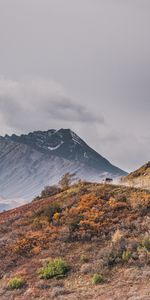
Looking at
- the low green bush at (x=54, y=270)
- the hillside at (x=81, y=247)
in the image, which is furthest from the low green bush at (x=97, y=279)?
the low green bush at (x=54, y=270)

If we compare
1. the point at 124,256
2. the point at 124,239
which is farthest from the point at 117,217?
the point at 124,256

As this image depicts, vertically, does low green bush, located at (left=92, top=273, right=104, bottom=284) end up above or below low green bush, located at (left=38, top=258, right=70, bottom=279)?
below

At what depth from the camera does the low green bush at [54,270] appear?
25156 millimetres

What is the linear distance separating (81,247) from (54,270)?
3.74 m

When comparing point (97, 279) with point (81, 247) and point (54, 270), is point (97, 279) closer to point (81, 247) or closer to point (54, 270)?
point (54, 270)

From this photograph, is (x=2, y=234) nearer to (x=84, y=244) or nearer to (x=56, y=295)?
(x=84, y=244)

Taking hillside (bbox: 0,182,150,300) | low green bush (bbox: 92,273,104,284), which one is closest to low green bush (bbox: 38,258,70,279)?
hillside (bbox: 0,182,150,300)

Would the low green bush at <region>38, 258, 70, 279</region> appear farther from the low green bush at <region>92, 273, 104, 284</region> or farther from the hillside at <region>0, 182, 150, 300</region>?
the low green bush at <region>92, 273, 104, 284</region>

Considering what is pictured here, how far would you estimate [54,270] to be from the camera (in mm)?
25469

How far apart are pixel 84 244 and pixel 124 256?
4.71 m

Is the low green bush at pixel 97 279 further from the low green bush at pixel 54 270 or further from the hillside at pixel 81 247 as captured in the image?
the low green bush at pixel 54 270

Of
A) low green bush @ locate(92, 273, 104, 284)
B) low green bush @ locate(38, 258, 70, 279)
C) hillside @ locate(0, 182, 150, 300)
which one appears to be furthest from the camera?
low green bush @ locate(38, 258, 70, 279)

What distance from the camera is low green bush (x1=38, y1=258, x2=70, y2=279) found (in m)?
→ 25.2

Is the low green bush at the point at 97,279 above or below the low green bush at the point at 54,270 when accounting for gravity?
below
